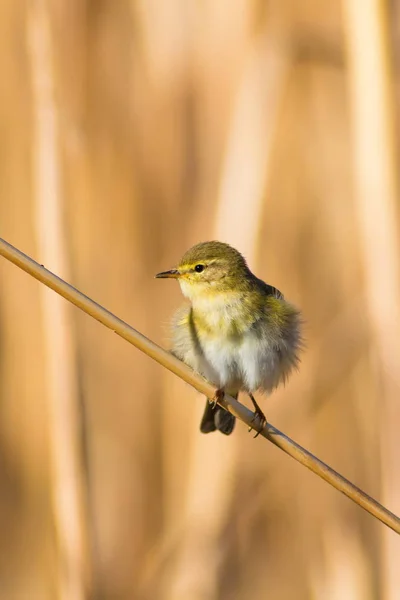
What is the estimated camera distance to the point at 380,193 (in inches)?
85.8

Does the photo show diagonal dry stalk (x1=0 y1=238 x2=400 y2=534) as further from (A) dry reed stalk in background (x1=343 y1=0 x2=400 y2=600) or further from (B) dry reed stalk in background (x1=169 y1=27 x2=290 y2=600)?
(B) dry reed stalk in background (x1=169 y1=27 x2=290 y2=600)

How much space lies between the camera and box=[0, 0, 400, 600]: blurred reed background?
8.20ft

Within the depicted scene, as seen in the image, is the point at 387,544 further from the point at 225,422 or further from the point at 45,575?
the point at 45,575

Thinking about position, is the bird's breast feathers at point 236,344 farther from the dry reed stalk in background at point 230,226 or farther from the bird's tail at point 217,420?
the dry reed stalk in background at point 230,226

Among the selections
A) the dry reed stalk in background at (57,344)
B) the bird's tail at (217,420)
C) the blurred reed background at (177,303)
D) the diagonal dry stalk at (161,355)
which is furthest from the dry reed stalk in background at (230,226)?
the diagonal dry stalk at (161,355)

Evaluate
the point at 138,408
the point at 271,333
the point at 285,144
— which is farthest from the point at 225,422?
the point at 285,144

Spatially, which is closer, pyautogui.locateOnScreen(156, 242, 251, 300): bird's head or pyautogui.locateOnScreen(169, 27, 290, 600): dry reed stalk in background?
pyautogui.locateOnScreen(156, 242, 251, 300): bird's head

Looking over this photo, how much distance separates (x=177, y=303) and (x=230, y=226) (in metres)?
0.63

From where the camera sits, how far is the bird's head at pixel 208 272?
213cm

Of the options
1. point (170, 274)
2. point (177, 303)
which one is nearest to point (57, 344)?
point (170, 274)

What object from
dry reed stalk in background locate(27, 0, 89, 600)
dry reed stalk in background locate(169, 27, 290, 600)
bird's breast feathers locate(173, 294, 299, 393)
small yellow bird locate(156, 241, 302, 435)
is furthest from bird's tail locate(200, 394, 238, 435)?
dry reed stalk in background locate(27, 0, 89, 600)

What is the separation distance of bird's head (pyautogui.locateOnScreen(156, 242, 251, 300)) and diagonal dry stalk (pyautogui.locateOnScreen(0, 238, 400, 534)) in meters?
0.54

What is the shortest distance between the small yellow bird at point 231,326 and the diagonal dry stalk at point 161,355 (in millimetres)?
412

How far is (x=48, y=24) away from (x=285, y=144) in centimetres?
108
